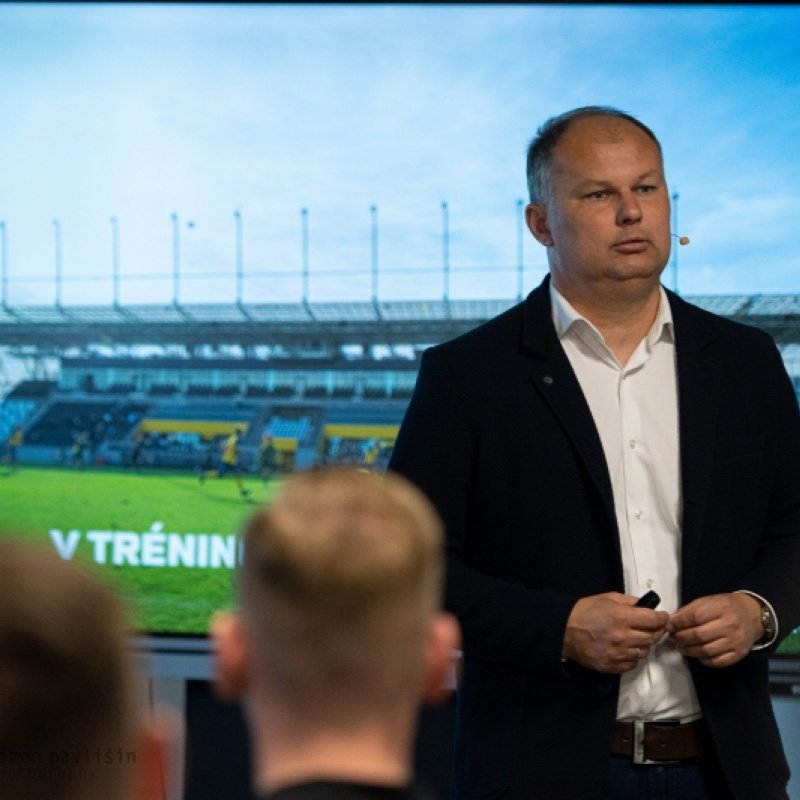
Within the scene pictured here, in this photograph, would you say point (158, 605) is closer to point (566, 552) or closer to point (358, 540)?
point (566, 552)

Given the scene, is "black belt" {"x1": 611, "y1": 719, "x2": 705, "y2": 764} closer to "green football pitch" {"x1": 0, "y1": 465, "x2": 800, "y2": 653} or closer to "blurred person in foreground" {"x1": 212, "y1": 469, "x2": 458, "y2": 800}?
"blurred person in foreground" {"x1": 212, "y1": 469, "x2": 458, "y2": 800}

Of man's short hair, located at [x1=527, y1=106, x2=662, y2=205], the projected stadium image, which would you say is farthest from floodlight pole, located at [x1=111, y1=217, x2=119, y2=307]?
man's short hair, located at [x1=527, y1=106, x2=662, y2=205]

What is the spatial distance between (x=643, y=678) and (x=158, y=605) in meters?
2.10

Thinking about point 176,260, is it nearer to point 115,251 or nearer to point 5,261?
point 115,251

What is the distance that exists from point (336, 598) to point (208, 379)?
2.94 m

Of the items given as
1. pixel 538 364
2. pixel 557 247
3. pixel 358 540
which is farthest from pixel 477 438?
pixel 358 540

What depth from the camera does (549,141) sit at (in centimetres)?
155

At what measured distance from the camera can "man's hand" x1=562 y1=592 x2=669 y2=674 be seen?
4.12 ft

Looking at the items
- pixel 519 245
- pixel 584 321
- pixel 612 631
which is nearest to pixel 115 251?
pixel 519 245

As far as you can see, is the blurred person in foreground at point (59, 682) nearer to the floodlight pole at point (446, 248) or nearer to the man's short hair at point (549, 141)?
the man's short hair at point (549, 141)

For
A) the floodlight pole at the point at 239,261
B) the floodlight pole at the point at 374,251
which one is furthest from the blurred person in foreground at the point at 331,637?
the floodlight pole at the point at 239,261

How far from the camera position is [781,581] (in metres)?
1.40

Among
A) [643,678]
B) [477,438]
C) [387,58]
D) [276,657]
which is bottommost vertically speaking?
[643,678]

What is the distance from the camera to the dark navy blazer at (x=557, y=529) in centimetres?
134
